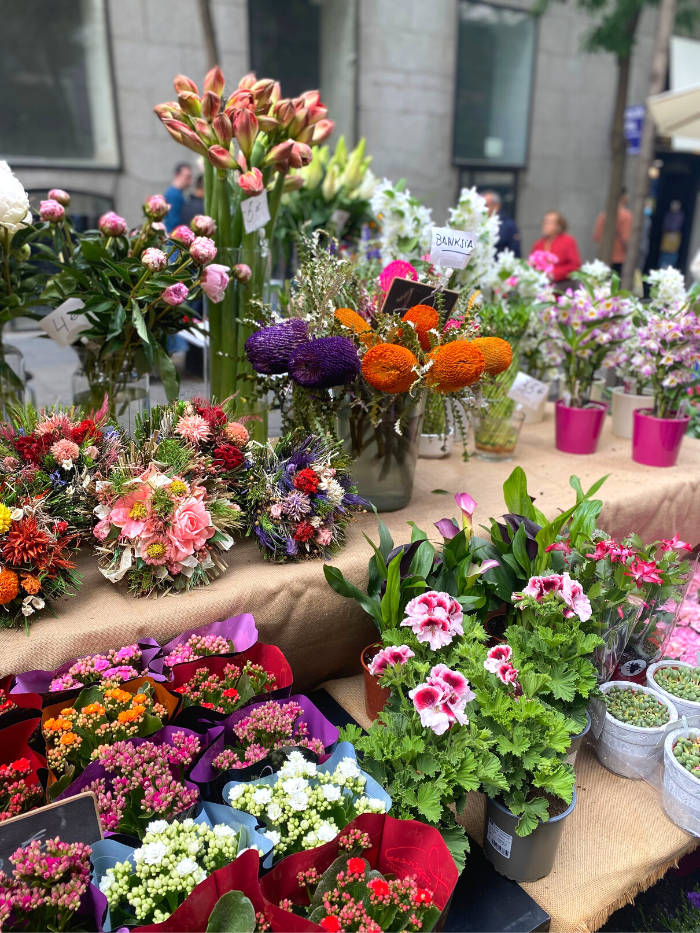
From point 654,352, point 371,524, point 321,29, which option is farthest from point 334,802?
point 321,29

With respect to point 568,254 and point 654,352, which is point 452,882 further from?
point 568,254

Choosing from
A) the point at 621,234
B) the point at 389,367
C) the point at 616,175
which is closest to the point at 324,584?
the point at 389,367

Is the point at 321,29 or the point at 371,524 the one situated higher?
the point at 321,29

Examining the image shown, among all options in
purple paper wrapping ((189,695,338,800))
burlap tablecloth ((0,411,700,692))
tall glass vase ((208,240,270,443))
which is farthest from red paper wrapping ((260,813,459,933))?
tall glass vase ((208,240,270,443))

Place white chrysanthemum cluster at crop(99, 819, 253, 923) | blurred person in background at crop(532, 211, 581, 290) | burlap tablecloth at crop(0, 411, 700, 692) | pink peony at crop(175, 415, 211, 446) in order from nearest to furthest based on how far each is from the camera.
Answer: white chrysanthemum cluster at crop(99, 819, 253, 923) → burlap tablecloth at crop(0, 411, 700, 692) → pink peony at crop(175, 415, 211, 446) → blurred person in background at crop(532, 211, 581, 290)

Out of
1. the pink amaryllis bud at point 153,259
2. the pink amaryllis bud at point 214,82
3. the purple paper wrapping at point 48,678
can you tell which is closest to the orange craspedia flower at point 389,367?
the pink amaryllis bud at point 153,259

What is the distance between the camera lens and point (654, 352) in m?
1.86

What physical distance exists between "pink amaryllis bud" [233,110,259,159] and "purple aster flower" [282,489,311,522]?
84 cm

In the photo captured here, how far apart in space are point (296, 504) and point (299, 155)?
0.84 meters

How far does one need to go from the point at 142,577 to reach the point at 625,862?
88 cm

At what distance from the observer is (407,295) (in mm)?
1421

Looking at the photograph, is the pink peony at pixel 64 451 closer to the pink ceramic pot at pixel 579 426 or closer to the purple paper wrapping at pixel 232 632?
the purple paper wrapping at pixel 232 632

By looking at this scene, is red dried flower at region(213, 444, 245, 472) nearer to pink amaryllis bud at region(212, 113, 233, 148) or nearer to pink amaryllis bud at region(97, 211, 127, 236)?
pink amaryllis bud at region(97, 211, 127, 236)

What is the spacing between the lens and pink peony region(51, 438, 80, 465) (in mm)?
1143
